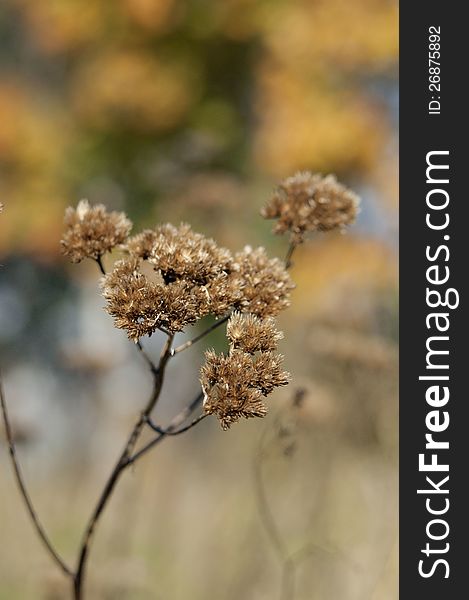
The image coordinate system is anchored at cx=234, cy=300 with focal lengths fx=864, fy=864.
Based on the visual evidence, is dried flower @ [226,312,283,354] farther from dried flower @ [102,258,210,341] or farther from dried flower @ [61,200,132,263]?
dried flower @ [61,200,132,263]

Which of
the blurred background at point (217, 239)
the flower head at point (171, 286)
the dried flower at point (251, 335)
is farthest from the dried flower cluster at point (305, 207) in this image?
the blurred background at point (217, 239)

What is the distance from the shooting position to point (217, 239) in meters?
5.06

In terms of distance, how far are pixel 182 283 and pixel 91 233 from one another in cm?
34

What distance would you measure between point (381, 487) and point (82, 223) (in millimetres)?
2403

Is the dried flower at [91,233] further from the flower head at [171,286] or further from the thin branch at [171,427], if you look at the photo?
the thin branch at [171,427]

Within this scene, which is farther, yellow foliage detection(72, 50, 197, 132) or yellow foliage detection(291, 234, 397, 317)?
yellow foliage detection(72, 50, 197, 132)

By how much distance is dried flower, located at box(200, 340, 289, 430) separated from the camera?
1630 millimetres

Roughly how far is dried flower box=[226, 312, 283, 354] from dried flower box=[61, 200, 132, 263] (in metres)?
0.39

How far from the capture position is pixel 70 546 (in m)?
5.55

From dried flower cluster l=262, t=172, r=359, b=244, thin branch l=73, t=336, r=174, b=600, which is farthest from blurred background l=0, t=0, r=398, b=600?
dried flower cluster l=262, t=172, r=359, b=244

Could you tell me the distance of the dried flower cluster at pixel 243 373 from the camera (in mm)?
1634

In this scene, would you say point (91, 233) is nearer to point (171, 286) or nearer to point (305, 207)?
point (171, 286)

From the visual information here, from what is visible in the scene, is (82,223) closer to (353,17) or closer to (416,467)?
(416,467)

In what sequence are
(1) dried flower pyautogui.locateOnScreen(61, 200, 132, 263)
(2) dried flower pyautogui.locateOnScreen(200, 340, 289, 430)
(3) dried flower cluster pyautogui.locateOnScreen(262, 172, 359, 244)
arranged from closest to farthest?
(2) dried flower pyautogui.locateOnScreen(200, 340, 289, 430) → (1) dried flower pyautogui.locateOnScreen(61, 200, 132, 263) → (3) dried flower cluster pyautogui.locateOnScreen(262, 172, 359, 244)
